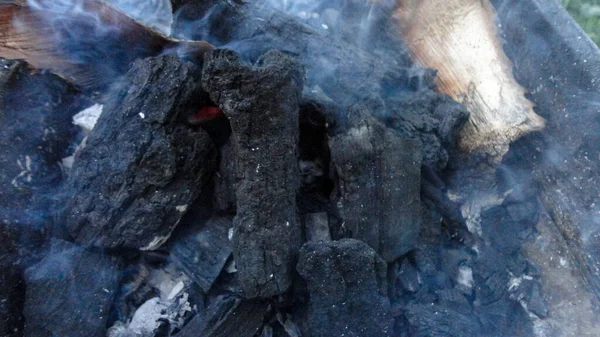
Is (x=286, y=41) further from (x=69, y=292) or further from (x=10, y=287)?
(x=10, y=287)

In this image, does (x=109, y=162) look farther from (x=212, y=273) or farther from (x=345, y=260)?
(x=345, y=260)

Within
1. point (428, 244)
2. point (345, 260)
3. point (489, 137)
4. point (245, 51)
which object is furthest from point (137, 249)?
point (489, 137)

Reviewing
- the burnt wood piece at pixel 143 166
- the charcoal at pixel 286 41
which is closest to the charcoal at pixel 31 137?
the burnt wood piece at pixel 143 166

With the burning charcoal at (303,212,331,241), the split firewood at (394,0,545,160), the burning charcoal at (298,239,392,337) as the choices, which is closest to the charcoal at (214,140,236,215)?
the burning charcoal at (303,212,331,241)

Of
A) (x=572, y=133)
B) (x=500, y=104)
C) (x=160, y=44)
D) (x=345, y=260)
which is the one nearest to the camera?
(x=345, y=260)

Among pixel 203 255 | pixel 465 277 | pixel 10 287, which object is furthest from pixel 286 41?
pixel 10 287

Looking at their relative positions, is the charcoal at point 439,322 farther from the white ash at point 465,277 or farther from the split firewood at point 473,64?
the split firewood at point 473,64

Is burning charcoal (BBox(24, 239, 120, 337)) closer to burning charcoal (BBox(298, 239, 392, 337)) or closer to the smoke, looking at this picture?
burning charcoal (BBox(298, 239, 392, 337))
